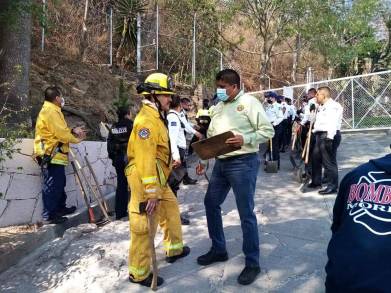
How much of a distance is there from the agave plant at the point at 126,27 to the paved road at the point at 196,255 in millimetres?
9397

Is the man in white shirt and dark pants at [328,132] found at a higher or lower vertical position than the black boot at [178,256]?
higher

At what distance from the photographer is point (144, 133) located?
3859mm

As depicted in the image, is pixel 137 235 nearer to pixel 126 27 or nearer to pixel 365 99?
pixel 126 27

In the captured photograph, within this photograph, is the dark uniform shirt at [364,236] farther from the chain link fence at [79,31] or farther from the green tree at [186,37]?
the green tree at [186,37]

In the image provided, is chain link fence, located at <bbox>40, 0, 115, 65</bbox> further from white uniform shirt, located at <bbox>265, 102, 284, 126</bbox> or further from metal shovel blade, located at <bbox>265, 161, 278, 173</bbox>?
metal shovel blade, located at <bbox>265, 161, 278, 173</bbox>

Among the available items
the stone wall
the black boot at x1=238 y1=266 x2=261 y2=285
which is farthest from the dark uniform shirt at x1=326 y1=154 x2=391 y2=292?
the stone wall

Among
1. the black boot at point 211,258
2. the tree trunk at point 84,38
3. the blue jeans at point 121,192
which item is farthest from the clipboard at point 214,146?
the tree trunk at point 84,38

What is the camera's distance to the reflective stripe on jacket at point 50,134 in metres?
5.70

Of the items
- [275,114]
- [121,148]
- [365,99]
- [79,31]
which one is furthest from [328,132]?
[79,31]

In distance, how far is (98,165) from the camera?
7469 mm

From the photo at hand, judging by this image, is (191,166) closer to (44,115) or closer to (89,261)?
(44,115)

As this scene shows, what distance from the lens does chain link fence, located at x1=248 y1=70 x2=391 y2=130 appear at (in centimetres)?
1415

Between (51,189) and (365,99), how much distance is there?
38.2ft

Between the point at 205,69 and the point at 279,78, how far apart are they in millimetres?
11684
